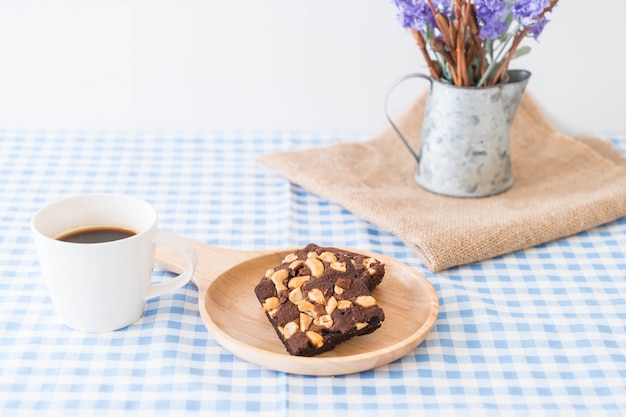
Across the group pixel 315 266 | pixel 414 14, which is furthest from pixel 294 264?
pixel 414 14

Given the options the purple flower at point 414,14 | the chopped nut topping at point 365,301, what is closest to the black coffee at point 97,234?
the chopped nut topping at point 365,301

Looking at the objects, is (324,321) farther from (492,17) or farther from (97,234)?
(492,17)

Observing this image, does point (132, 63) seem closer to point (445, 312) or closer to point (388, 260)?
point (388, 260)

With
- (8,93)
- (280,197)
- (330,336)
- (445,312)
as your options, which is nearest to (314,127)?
(280,197)

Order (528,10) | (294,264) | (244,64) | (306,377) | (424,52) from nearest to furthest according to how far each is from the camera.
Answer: (306,377)
(294,264)
(528,10)
(424,52)
(244,64)

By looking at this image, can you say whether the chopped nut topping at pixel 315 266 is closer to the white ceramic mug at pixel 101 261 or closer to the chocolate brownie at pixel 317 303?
the chocolate brownie at pixel 317 303

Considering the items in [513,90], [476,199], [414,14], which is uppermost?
[414,14]

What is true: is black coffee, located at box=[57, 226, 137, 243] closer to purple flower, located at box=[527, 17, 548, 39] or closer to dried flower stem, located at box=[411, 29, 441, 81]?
dried flower stem, located at box=[411, 29, 441, 81]
